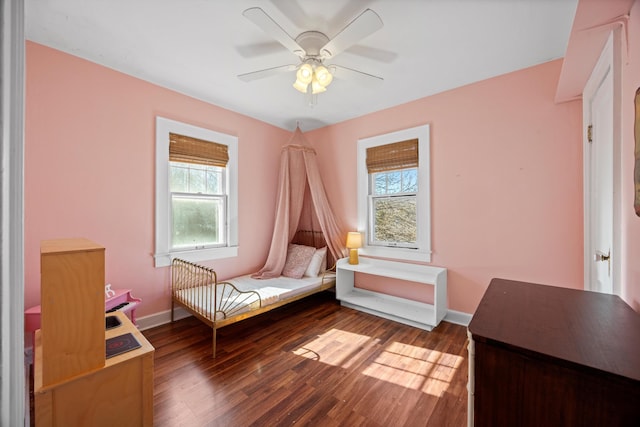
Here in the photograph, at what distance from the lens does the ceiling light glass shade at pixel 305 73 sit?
1.96m

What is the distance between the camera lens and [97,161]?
7.70 ft

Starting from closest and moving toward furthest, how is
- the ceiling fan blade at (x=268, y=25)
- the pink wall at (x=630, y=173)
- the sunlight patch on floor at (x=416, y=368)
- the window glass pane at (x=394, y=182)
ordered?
the pink wall at (x=630, y=173) → the ceiling fan blade at (x=268, y=25) → the sunlight patch on floor at (x=416, y=368) → the window glass pane at (x=394, y=182)

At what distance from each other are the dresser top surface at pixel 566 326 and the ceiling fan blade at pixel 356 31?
1624 millimetres

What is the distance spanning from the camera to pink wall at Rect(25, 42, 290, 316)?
80.7 inches

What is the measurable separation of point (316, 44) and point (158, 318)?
10.1 feet

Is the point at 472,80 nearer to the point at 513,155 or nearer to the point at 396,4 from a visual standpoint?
the point at 513,155

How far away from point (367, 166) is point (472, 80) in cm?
148

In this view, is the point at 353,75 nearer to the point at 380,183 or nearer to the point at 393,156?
the point at 393,156

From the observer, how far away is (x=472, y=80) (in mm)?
2641

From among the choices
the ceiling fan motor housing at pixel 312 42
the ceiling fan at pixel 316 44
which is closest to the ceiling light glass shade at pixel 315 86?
the ceiling fan at pixel 316 44

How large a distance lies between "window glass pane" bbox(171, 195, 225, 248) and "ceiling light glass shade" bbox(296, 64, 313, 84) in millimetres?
1952

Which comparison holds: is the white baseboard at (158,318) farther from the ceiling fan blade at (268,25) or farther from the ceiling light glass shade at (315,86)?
the ceiling fan blade at (268,25)

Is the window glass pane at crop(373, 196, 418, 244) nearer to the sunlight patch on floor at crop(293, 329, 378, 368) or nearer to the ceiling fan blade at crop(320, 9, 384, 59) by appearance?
the sunlight patch on floor at crop(293, 329, 378, 368)

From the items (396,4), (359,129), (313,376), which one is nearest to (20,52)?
(396,4)
